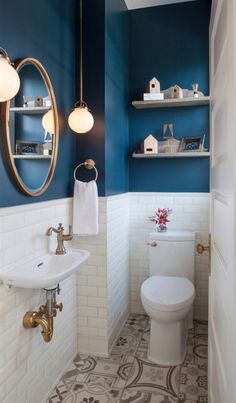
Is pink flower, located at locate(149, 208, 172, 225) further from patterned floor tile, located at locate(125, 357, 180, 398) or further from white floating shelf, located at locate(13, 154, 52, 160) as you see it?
white floating shelf, located at locate(13, 154, 52, 160)

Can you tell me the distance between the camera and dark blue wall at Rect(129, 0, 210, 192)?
9.45 ft

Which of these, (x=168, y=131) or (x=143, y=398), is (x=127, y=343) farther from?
(x=168, y=131)

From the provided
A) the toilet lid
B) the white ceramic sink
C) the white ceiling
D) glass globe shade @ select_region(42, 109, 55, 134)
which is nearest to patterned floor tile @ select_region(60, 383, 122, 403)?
the toilet lid

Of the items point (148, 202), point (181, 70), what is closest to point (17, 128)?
point (148, 202)

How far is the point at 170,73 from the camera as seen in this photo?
2947 millimetres

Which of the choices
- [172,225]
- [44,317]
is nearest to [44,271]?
[44,317]

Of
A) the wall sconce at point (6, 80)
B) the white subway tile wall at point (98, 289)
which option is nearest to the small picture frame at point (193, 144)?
the white subway tile wall at point (98, 289)

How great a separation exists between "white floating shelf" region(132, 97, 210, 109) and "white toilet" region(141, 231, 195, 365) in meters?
1.17

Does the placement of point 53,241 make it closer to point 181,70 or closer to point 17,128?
point 17,128

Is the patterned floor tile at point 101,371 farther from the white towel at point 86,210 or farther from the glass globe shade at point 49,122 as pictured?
the glass globe shade at point 49,122

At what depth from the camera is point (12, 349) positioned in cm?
156

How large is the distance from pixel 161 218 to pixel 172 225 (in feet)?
0.59

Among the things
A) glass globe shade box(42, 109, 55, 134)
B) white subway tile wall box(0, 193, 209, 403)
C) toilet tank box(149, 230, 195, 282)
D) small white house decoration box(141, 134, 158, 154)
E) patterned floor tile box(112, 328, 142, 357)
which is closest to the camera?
white subway tile wall box(0, 193, 209, 403)

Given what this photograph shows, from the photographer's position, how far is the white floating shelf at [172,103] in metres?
2.74
